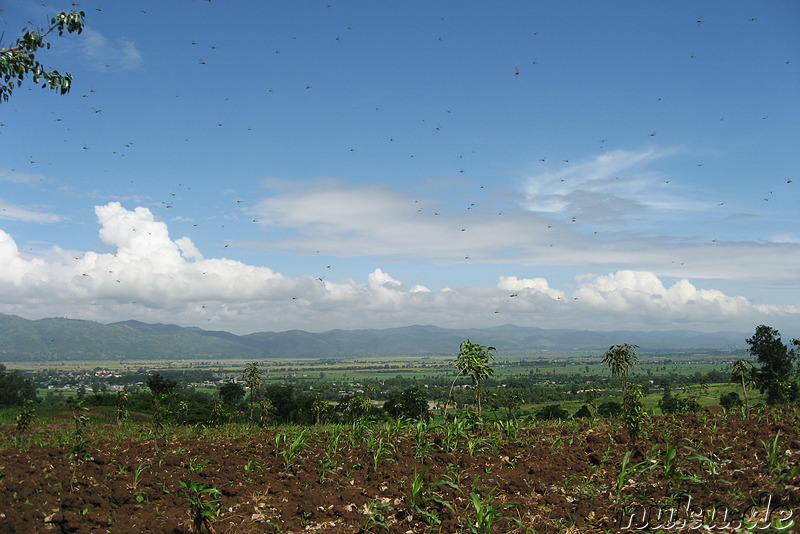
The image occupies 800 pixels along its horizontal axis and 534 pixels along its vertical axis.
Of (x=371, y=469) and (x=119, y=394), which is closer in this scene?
(x=371, y=469)

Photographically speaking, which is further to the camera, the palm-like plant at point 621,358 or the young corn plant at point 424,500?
the palm-like plant at point 621,358

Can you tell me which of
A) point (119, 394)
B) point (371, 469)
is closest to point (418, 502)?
point (371, 469)

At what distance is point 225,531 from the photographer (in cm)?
618

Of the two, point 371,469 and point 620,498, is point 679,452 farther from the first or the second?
point 371,469

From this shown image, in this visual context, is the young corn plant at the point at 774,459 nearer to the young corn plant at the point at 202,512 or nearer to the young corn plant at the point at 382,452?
the young corn plant at the point at 382,452

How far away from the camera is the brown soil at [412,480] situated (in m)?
6.27

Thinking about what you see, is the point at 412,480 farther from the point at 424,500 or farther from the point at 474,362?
the point at 474,362

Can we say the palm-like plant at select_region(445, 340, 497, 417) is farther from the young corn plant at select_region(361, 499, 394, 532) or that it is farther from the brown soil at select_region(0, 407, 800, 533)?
the young corn plant at select_region(361, 499, 394, 532)

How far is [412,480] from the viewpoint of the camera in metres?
7.96

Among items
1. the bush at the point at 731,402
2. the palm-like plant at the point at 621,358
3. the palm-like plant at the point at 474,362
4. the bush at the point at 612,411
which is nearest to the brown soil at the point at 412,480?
the palm-like plant at the point at 474,362

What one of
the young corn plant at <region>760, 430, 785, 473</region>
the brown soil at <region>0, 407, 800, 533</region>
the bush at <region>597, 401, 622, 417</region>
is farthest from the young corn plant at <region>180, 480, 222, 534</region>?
the bush at <region>597, 401, 622, 417</region>

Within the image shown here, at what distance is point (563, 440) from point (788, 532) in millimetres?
6294

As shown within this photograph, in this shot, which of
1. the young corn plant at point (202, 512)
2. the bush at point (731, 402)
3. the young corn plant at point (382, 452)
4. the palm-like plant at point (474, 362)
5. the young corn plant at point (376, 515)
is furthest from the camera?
the bush at point (731, 402)

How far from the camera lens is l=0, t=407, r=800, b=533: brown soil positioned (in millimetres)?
6273
